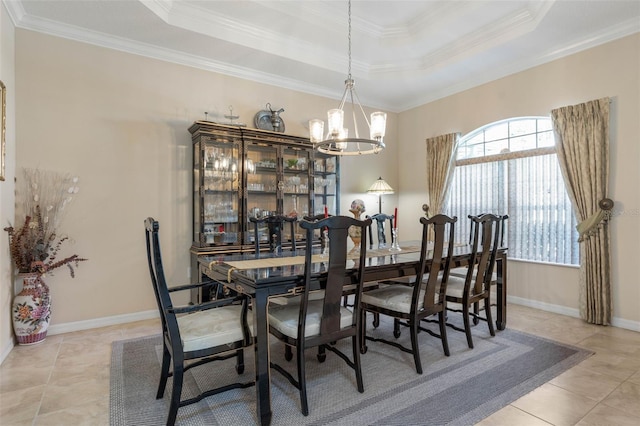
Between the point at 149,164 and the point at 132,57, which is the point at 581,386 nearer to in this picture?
the point at 149,164

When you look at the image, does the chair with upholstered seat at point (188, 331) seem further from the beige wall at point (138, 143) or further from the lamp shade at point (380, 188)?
the lamp shade at point (380, 188)

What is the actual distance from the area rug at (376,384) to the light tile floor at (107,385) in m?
0.09

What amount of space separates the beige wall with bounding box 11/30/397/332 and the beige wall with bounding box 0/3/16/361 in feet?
0.38

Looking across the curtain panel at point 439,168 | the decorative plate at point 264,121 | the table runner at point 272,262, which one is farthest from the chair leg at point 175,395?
the curtain panel at point 439,168

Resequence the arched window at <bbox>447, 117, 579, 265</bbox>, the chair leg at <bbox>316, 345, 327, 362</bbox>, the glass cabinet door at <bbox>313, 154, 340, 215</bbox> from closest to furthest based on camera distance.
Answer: the chair leg at <bbox>316, 345, 327, 362</bbox> → the arched window at <bbox>447, 117, 579, 265</bbox> → the glass cabinet door at <bbox>313, 154, 340, 215</bbox>

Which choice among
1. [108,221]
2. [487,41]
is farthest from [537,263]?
[108,221]

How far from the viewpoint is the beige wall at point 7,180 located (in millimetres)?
2863

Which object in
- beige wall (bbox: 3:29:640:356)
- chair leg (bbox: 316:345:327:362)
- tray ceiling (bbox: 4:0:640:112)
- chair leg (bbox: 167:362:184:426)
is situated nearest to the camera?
chair leg (bbox: 167:362:184:426)

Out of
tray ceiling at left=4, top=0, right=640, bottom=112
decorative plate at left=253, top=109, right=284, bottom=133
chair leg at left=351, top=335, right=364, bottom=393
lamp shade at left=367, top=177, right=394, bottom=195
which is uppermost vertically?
tray ceiling at left=4, top=0, right=640, bottom=112

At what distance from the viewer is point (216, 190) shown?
4.07m

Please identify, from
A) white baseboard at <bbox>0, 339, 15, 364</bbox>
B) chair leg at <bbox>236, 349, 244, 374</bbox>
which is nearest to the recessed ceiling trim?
chair leg at <bbox>236, 349, 244, 374</bbox>

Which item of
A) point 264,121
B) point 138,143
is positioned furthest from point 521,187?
point 138,143

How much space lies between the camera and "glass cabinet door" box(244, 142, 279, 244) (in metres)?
4.28

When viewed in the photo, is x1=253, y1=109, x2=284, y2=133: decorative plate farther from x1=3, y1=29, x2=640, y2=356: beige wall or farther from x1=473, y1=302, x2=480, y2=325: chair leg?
x1=473, y1=302, x2=480, y2=325: chair leg
